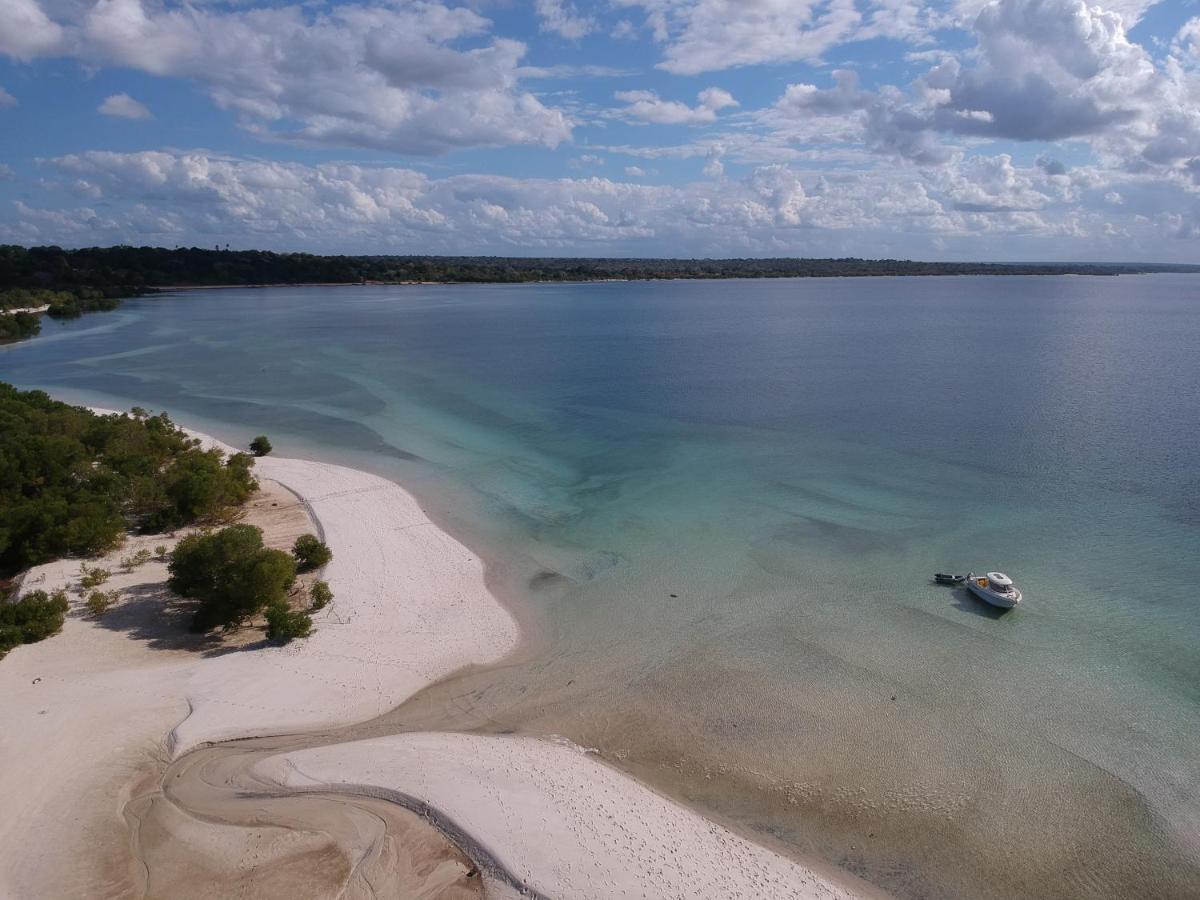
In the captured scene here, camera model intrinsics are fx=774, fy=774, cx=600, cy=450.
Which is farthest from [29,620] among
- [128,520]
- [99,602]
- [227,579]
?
[128,520]

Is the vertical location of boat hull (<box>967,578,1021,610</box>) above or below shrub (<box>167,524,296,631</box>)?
below

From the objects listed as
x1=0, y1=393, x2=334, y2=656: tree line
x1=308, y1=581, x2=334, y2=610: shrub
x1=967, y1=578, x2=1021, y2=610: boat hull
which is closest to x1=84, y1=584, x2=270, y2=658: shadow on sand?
x1=0, y1=393, x2=334, y2=656: tree line

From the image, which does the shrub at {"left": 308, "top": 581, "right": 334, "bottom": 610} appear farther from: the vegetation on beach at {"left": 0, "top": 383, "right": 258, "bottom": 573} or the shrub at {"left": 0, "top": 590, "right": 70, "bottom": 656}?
the vegetation on beach at {"left": 0, "top": 383, "right": 258, "bottom": 573}

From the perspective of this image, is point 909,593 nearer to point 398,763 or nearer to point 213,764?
point 398,763

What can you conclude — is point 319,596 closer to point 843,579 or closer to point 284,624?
point 284,624

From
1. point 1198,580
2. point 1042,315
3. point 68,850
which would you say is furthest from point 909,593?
point 1042,315

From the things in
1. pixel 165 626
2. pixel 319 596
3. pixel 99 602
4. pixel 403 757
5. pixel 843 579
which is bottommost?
pixel 403 757
